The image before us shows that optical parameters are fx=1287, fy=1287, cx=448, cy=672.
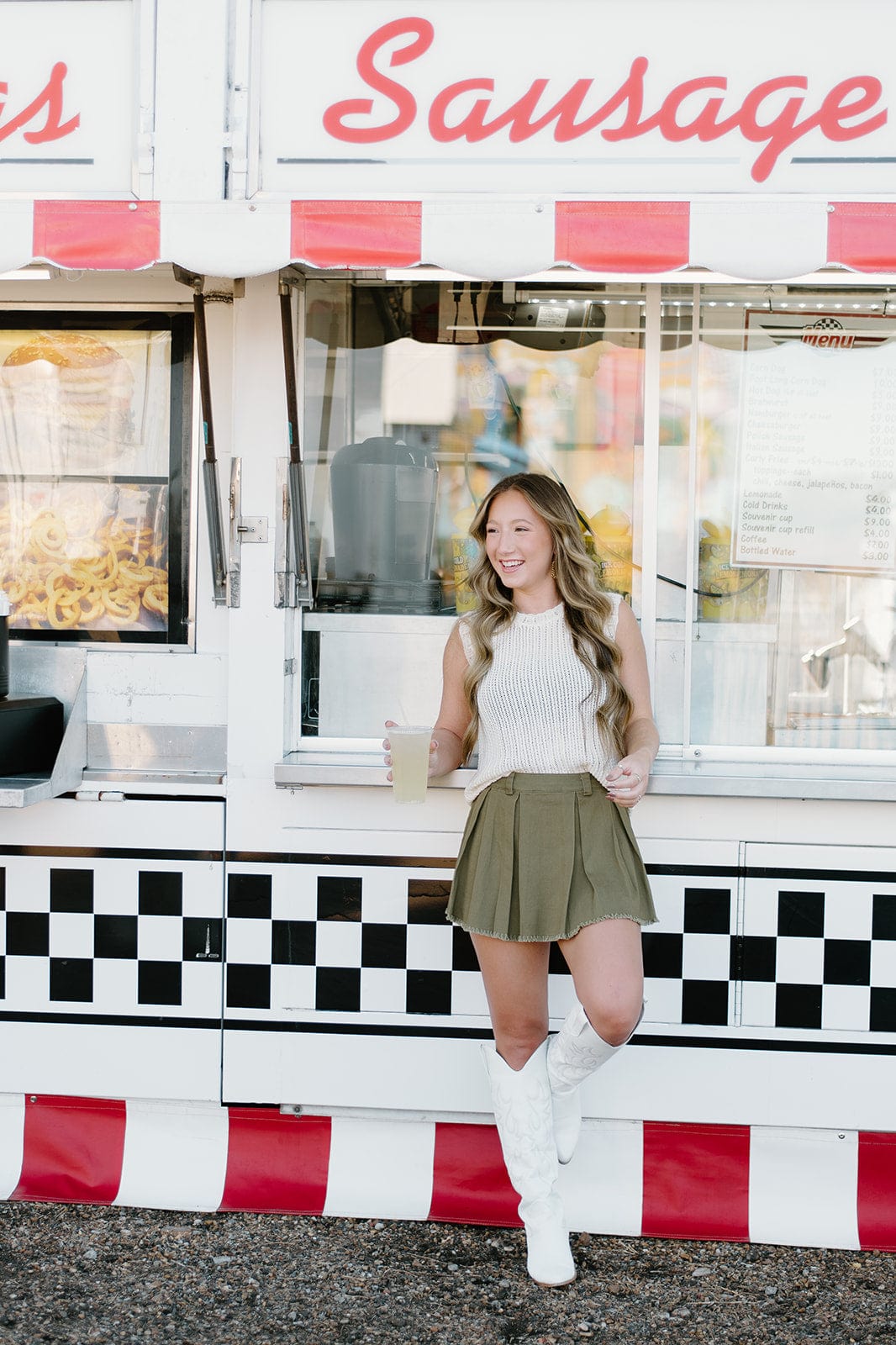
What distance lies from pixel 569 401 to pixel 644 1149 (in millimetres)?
1943

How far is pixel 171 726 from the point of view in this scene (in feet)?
11.1

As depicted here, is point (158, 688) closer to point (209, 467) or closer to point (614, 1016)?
point (209, 467)

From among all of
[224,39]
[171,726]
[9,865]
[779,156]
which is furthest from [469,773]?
[224,39]

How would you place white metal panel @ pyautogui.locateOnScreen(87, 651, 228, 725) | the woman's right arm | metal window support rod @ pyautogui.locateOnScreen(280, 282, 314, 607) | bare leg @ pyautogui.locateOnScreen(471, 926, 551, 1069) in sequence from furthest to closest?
white metal panel @ pyautogui.locateOnScreen(87, 651, 228, 725) < metal window support rod @ pyautogui.locateOnScreen(280, 282, 314, 607) < the woman's right arm < bare leg @ pyautogui.locateOnScreen(471, 926, 551, 1069)

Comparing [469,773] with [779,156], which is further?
[469,773]

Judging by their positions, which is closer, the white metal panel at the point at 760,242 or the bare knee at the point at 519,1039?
the white metal panel at the point at 760,242

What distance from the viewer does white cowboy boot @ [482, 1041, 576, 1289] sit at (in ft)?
9.17

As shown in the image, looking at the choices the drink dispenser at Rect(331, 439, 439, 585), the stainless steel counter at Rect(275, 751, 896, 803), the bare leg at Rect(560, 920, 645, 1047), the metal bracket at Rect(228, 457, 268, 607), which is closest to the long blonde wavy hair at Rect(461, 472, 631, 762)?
the stainless steel counter at Rect(275, 751, 896, 803)

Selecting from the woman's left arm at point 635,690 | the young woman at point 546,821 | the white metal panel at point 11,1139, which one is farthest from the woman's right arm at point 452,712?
the white metal panel at point 11,1139

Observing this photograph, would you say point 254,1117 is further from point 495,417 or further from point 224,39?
point 224,39

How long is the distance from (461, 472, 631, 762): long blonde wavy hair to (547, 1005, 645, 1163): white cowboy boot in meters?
0.62

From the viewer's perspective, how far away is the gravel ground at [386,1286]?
8.87 ft

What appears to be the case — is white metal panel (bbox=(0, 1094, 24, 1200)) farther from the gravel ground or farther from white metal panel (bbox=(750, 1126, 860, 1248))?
white metal panel (bbox=(750, 1126, 860, 1248))

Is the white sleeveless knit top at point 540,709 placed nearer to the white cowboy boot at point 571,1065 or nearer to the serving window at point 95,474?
the white cowboy boot at point 571,1065
